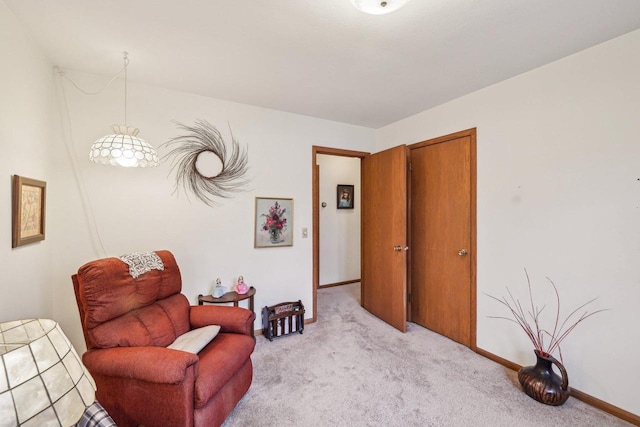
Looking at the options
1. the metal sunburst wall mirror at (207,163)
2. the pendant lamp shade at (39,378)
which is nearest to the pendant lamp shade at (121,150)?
the metal sunburst wall mirror at (207,163)

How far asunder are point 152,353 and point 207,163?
5.80 ft

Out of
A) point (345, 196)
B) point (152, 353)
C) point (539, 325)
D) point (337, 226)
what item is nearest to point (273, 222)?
point (152, 353)

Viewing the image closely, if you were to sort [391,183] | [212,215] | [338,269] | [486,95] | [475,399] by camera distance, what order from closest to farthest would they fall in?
[475,399]
[486,95]
[212,215]
[391,183]
[338,269]

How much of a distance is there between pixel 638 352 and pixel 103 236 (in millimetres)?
3945

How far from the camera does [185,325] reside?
195cm

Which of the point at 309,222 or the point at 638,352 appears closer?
the point at 638,352

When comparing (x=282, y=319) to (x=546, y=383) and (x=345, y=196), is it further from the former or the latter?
(x=345, y=196)

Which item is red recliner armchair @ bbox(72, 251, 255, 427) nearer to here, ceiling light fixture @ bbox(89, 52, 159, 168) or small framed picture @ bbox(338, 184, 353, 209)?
ceiling light fixture @ bbox(89, 52, 159, 168)

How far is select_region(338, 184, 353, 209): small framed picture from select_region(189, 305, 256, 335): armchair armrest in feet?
10.0

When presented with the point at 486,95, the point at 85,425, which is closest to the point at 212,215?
the point at 85,425

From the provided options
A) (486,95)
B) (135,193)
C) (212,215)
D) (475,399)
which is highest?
(486,95)

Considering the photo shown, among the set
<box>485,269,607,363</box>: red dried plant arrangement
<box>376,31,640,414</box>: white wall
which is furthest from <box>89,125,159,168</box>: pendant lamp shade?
<box>485,269,607,363</box>: red dried plant arrangement

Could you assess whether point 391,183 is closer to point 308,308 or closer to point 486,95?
point 486,95

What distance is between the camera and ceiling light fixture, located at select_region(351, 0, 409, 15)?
4.29 feet
